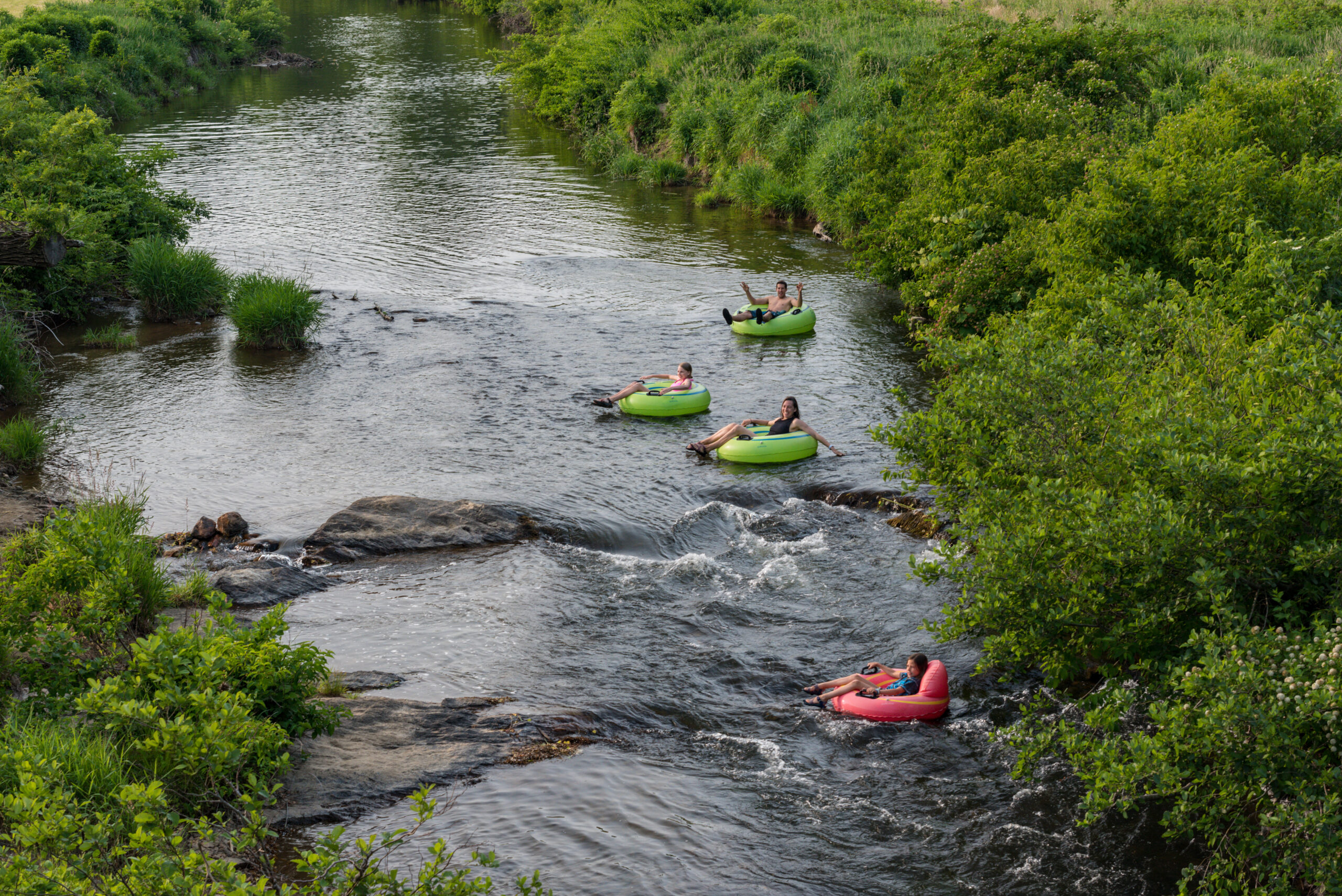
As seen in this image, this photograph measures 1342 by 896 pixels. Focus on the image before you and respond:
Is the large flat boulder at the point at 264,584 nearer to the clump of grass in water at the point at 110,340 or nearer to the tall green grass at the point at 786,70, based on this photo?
the clump of grass in water at the point at 110,340

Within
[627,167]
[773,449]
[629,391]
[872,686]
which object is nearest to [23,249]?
[629,391]

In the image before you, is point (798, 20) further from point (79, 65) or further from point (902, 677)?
point (902, 677)

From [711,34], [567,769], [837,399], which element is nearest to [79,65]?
[711,34]

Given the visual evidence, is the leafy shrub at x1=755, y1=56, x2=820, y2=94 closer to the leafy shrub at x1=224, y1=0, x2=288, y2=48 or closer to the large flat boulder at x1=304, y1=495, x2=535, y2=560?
the large flat boulder at x1=304, y1=495, x2=535, y2=560

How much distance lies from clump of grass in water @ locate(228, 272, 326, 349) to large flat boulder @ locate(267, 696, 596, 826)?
39.8 feet

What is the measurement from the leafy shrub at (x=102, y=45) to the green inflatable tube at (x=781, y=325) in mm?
34937

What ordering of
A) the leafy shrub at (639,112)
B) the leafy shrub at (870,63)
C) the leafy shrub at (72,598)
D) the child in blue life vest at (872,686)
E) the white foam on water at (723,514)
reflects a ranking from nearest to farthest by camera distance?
1. the leafy shrub at (72,598)
2. the child in blue life vest at (872,686)
3. the white foam on water at (723,514)
4. the leafy shrub at (870,63)
5. the leafy shrub at (639,112)

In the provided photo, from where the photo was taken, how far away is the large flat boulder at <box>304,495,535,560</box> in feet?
41.0

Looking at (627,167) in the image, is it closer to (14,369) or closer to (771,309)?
(771,309)

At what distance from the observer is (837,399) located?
1775 cm

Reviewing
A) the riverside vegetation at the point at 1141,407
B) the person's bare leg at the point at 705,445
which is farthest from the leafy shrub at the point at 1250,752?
the person's bare leg at the point at 705,445

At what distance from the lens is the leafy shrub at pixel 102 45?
42469mm

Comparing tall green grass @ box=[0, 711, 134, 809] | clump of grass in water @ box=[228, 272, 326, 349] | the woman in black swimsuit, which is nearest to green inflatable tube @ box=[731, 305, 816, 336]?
the woman in black swimsuit

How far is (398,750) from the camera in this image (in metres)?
8.33
